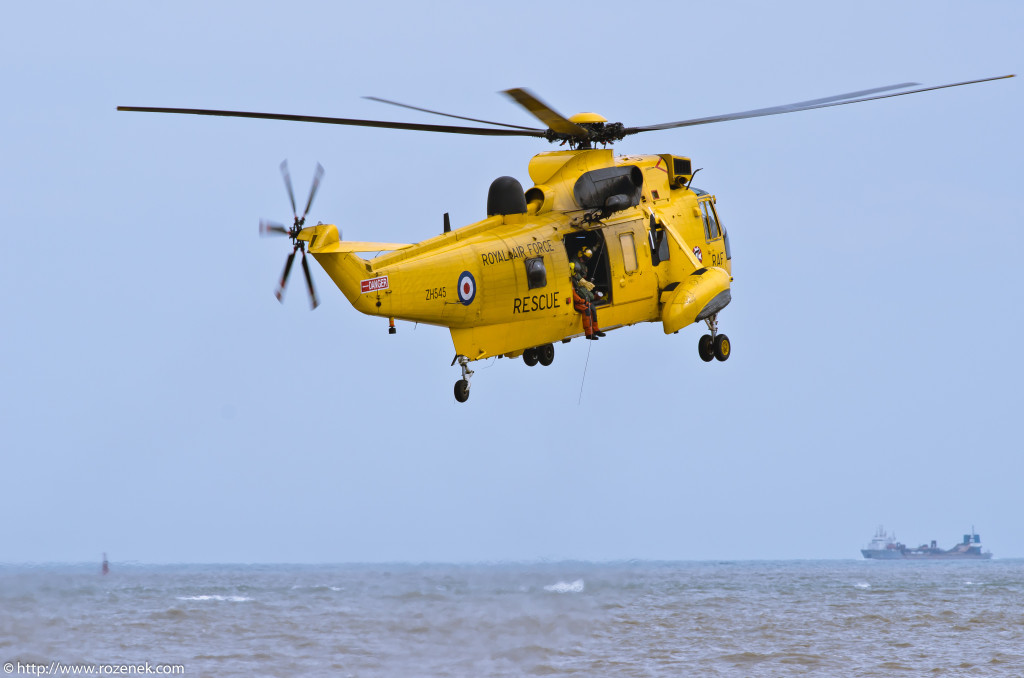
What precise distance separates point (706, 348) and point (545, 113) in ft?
20.1

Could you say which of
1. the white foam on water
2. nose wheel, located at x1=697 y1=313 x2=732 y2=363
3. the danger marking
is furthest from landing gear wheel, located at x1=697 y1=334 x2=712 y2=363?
the white foam on water

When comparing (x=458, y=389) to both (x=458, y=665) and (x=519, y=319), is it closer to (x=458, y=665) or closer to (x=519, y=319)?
(x=519, y=319)

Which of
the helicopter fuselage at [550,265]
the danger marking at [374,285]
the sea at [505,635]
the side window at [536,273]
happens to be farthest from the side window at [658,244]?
the sea at [505,635]

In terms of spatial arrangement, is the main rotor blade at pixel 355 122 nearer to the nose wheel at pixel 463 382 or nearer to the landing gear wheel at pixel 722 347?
the nose wheel at pixel 463 382

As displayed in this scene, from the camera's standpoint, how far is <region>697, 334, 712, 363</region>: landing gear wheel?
2083 centimetres

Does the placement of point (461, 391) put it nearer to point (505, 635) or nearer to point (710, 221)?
point (710, 221)

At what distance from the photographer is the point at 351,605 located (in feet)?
159

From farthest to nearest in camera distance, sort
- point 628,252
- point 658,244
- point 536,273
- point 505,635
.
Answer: point 505,635, point 658,244, point 628,252, point 536,273

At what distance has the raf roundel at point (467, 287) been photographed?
1647 cm

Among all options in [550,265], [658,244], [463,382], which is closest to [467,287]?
[463,382]

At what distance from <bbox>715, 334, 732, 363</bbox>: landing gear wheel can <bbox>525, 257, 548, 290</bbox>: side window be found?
4.48 m

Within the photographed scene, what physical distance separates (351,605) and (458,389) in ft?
112

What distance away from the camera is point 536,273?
691 inches

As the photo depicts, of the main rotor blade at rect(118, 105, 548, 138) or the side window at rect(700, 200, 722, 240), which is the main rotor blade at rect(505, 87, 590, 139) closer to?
the main rotor blade at rect(118, 105, 548, 138)
